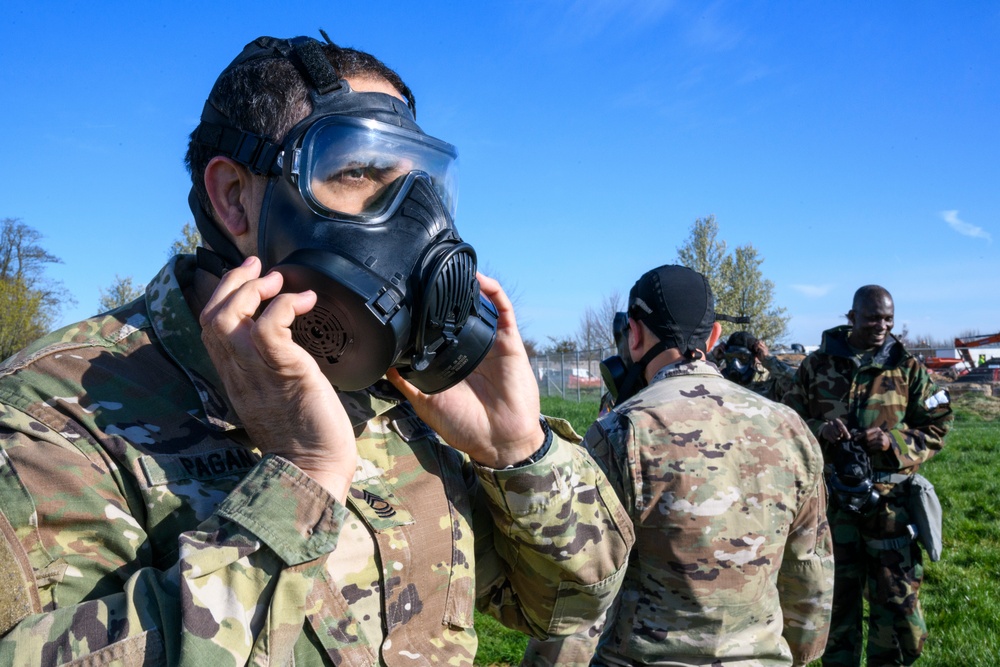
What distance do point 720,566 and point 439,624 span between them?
1755 millimetres

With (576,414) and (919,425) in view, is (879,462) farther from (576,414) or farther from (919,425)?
(576,414)

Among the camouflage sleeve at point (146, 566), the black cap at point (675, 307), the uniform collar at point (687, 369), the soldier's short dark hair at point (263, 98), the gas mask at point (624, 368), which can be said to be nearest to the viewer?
the camouflage sleeve at point (146, 566)

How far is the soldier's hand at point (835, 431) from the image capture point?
5.91 metres

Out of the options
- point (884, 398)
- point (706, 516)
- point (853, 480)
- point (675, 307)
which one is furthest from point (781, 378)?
point (706, 516)

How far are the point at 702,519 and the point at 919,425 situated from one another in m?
4.06

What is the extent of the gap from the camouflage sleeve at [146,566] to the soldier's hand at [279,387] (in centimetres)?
4

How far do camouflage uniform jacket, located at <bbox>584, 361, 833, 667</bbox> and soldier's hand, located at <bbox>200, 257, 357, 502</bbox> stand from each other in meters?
1.95

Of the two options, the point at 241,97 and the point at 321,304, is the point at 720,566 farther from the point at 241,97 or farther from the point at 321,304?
the point at 241,97

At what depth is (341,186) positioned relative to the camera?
1700 millimetres

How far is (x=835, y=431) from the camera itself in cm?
595

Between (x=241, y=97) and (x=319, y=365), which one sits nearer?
(x=319, y=365)

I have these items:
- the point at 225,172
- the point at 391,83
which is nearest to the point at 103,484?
the point at 225,172

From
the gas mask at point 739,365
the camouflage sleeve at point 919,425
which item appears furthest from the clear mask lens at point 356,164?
the gas mask at point 739,365

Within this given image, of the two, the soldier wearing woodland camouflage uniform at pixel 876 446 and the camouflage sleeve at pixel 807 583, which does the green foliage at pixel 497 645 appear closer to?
the soldier wearing woodland camouflage uniform at pixel 876 446
